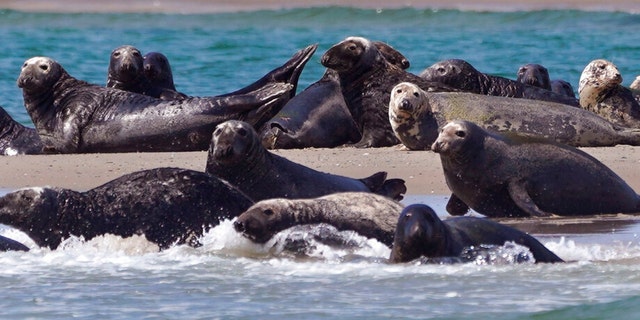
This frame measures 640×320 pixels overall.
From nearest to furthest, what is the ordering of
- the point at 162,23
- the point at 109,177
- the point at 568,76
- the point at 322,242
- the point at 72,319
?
the point at 72,319 → the point at 322,242 → the point at 109,177 → the point at 568,76 → the point at 162,23

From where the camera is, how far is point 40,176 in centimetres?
984

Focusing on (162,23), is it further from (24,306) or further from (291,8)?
(24,306)

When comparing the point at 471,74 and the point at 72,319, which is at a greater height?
the point at 471,74

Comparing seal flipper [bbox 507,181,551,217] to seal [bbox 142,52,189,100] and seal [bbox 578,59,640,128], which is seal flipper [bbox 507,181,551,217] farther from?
seal [bbox 142,52,189,100]

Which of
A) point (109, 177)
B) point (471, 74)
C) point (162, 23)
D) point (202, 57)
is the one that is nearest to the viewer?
point (109, 177)

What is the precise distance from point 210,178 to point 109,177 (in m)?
2.45

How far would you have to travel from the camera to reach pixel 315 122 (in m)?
11.5

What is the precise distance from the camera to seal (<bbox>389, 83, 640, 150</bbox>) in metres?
10.9

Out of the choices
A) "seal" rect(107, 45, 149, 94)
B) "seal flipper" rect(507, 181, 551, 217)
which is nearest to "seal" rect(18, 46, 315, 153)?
"seal" rect(107, 45, 149, 94)

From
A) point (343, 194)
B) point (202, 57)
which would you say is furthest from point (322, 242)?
point (202, 57)

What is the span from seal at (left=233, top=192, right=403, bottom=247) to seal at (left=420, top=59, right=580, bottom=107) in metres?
5.33

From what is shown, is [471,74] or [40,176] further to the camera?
[471,74]

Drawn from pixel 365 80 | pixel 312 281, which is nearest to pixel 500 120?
pixel 365 80

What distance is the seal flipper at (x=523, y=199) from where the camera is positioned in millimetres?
8227
